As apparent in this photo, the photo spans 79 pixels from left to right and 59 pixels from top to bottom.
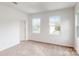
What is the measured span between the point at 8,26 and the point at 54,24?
2.42 m

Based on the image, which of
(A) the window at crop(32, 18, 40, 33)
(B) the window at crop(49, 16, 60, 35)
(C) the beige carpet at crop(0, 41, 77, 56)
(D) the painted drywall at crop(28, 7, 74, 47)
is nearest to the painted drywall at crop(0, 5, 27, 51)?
(C) the beige carpet at crop(0, 41, 77, 56)

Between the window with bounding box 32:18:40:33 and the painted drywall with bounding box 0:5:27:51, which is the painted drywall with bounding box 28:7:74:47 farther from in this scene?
the painted drywall with bounding box 0:5:27:51

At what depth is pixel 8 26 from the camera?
478 cm

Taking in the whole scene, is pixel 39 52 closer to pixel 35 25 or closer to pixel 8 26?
pixel 8 26

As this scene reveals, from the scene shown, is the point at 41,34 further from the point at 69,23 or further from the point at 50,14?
the point at 69,23

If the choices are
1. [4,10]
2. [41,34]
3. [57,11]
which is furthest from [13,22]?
[57,11]

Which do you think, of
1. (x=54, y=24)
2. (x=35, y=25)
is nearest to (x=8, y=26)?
(x=35, y=25)

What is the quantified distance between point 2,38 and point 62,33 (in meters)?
3.08

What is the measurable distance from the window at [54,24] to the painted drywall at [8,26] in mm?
2054

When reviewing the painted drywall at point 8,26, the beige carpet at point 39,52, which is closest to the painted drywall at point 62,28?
the beige carpet at point 39,52

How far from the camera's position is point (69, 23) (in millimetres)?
4820

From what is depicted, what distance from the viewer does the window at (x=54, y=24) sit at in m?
5.21

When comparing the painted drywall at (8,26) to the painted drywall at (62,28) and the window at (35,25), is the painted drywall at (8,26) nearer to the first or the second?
the window at (35,25)

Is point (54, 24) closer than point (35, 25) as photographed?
Yes
